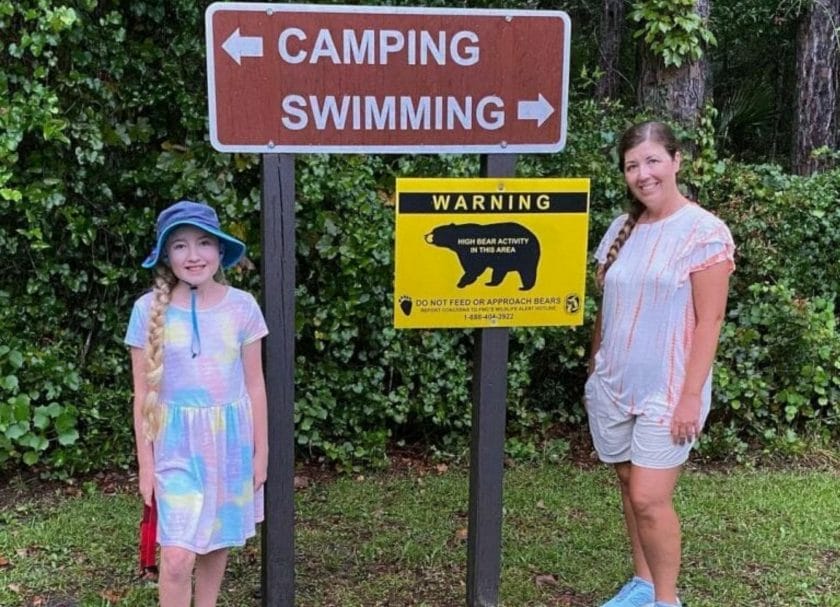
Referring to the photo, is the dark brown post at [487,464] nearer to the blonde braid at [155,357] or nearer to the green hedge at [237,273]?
the blonde braid at [155,357]

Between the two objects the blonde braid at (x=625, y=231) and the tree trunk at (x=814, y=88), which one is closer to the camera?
the blonde braid at (x=625, y=231)

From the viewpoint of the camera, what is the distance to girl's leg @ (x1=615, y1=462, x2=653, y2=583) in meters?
3.20

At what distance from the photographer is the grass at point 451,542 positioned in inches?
143

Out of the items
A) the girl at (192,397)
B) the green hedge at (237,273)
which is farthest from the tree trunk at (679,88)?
the girl at (192,397)

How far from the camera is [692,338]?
292 cm

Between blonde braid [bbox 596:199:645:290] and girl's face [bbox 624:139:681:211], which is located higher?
girl's face [bbox 624:139:681:211]

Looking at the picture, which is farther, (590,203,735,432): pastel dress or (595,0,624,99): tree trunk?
(595,0,624,99): tree trunk

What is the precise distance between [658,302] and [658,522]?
77 cm

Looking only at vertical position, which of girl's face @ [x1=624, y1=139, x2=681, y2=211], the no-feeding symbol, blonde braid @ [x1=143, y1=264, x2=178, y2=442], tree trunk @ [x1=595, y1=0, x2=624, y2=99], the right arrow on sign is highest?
tree trunk @ [x1=595, y1=0, x2=624, y2=99]

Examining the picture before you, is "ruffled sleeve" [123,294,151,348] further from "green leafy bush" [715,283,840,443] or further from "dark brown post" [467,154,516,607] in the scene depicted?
"green leafy bush" [715,283,840,443]

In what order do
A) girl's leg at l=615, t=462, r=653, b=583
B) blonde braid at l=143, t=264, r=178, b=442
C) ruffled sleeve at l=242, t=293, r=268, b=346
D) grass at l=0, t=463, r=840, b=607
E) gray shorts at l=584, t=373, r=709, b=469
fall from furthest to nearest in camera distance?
grass at l=0, t=463, r=840, b=607, girl's leg at l=615, t=462, r=653, b=583, gray shorts at l=584, t=373, r=709, b=469, ruffled sleeve at l=242, t=293, r=268, b=346, blonde braid at l=143, t=264, r=178, b=442

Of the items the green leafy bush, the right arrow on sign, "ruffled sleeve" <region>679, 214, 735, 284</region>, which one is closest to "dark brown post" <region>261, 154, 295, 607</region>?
the right arrow on sign

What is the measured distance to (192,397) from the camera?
8.67ft

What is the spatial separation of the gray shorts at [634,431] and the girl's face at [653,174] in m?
0.69
